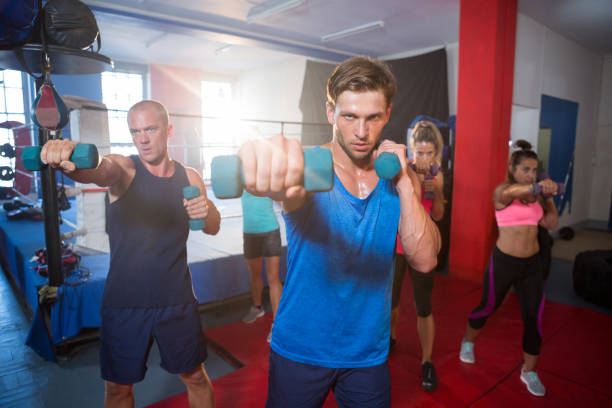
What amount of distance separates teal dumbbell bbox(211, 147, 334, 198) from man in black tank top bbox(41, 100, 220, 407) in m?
1.00

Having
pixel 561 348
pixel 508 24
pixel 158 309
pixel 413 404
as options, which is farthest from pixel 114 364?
pixel 508 24

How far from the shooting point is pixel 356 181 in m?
1.15

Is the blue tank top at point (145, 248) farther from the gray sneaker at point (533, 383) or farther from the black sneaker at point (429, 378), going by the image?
the gray sneaker at point (533, 383)

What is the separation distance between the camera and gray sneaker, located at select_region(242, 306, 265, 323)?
3.26 metres

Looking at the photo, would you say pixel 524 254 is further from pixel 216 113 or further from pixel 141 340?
pixel 216 113

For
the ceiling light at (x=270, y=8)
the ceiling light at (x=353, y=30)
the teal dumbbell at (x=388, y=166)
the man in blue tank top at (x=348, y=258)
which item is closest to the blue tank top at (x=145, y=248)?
the man in blue tank top at (x=348, y=258)

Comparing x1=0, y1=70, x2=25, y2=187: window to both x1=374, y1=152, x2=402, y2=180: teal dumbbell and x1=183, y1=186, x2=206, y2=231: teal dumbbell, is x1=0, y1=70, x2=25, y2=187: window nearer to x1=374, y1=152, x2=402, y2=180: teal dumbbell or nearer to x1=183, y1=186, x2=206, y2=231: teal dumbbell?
x1=183, y1=186, x2=206, y2=231: teal dumbbell

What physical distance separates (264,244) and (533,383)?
2066 millimetres

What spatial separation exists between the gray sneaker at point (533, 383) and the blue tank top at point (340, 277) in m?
1.69

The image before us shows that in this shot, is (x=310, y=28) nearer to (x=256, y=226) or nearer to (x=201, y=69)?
(x=256, y=226)

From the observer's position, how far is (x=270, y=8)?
215 inches

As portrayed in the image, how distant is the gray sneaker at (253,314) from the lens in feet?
10.7

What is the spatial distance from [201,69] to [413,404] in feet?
36.4

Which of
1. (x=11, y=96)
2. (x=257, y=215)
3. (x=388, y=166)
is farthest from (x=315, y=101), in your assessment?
(x=388, y=166)
